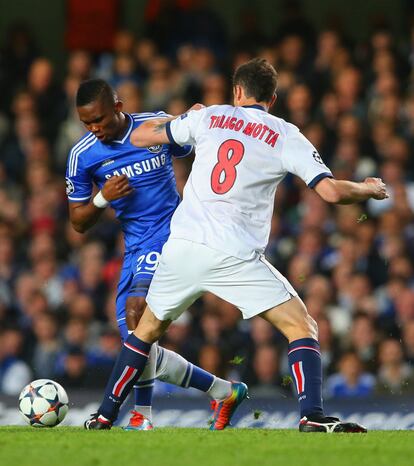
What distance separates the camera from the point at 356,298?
10.5m

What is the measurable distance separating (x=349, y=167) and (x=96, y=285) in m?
2.67

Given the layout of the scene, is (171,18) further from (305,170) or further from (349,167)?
(305,170)

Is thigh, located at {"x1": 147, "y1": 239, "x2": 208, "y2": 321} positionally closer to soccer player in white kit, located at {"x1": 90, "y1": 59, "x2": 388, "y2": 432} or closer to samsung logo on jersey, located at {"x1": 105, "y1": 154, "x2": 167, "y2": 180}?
soccer player in white kit, located at {"x1": 90, "y1": 59, "x2": 388, "y2": 432}

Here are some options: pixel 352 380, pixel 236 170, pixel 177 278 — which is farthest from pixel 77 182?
pixel 352 380

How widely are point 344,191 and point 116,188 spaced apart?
5.11 ft

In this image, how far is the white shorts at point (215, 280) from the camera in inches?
254

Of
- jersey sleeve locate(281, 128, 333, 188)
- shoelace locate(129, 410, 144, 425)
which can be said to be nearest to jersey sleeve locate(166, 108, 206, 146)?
jersey sleeve locate(281, 128, 333, 188)

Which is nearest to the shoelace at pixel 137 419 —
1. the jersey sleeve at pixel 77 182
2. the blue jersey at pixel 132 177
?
the blue jersey at pixel 132 177

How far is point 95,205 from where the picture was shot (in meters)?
7.33

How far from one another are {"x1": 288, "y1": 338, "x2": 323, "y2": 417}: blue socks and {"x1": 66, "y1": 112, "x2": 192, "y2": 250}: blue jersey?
56.3 inches

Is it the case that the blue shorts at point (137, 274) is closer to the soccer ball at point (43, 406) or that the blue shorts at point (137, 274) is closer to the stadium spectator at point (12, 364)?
the soccer ball at point (43, 406)

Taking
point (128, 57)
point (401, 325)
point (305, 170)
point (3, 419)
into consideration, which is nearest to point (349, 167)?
point (401, 325)

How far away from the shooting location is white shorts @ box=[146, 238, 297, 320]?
645 cm

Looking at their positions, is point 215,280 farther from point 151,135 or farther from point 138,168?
point 138,168
